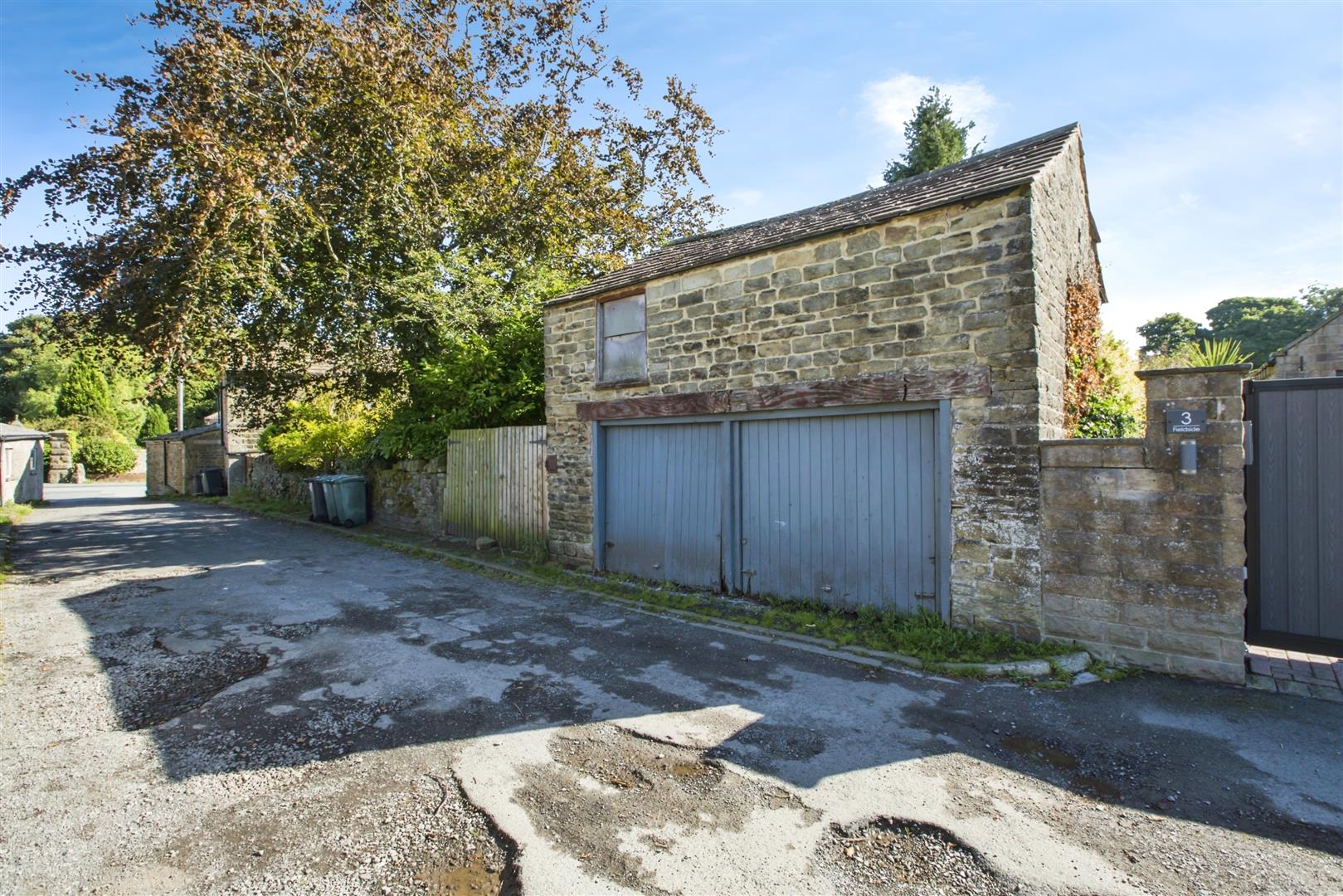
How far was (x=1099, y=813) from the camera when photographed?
329cm

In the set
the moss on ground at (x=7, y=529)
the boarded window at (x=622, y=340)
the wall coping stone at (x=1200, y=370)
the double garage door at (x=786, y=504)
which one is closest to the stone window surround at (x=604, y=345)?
the boarded window at (x=622, y=340)

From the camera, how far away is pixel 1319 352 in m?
16.3

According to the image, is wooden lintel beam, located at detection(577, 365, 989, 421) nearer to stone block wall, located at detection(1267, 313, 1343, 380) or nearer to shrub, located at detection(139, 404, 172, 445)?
stone block wall, located at detection(1267, 313, 1343, 380)

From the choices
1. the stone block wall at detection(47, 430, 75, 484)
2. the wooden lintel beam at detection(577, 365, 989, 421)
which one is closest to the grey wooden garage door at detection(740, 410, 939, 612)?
the wooden lintel beam at detection(577, 365, 989, 421)

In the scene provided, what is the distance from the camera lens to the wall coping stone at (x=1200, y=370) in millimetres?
4730

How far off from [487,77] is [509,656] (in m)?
15.5

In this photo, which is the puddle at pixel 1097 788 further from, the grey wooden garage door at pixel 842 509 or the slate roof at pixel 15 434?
the slate roof at pixel 15 434

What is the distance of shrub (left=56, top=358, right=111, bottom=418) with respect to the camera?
39.2 metres

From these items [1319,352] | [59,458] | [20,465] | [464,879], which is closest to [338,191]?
[464,879]

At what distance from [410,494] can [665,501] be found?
718 centimetres

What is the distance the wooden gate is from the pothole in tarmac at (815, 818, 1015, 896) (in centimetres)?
761

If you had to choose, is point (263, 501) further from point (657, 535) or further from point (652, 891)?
point (652, 891)

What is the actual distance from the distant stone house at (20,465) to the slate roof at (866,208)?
22078 mm

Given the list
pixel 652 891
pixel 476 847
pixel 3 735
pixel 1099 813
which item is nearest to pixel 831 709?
pixel 1099 813
